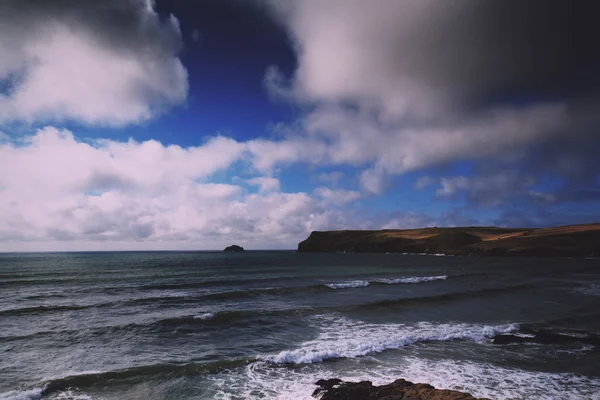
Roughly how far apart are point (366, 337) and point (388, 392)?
9.49 m

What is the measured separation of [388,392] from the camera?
9688mm

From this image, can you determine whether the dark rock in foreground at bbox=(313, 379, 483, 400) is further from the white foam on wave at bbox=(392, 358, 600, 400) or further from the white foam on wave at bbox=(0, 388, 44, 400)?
the white foam on wave at bbox=(0, 388, 44, 400)

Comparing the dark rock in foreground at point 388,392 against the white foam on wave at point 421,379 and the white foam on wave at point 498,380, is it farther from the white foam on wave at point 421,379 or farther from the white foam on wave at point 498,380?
the white foam on wave at point 498,380

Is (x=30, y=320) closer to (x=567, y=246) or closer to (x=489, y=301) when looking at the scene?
(x=489, y=301)

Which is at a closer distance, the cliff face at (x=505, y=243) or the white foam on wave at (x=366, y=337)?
the white foam on wave at (x=366, y=337)

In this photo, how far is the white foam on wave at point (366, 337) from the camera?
15617 mm

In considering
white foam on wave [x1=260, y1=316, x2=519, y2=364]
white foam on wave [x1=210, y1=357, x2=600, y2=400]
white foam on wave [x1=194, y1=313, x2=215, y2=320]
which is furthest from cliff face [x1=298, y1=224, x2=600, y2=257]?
white foam on wave [x1=194, y1=313, x2=215, y2=320]

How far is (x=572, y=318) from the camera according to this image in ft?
75.8

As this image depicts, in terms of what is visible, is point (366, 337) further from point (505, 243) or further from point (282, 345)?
point (505, 243)

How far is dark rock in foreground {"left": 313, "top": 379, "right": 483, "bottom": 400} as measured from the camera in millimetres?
8766

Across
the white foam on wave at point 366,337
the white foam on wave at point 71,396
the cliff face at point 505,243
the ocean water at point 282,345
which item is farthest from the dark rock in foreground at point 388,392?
the cliff face at point 505,243

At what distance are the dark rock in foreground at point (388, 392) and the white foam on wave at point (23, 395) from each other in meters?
10.7

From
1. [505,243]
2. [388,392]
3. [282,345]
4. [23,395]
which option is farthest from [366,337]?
[505,243]

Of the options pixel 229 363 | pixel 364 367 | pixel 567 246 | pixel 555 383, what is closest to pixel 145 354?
pixel 229 363
